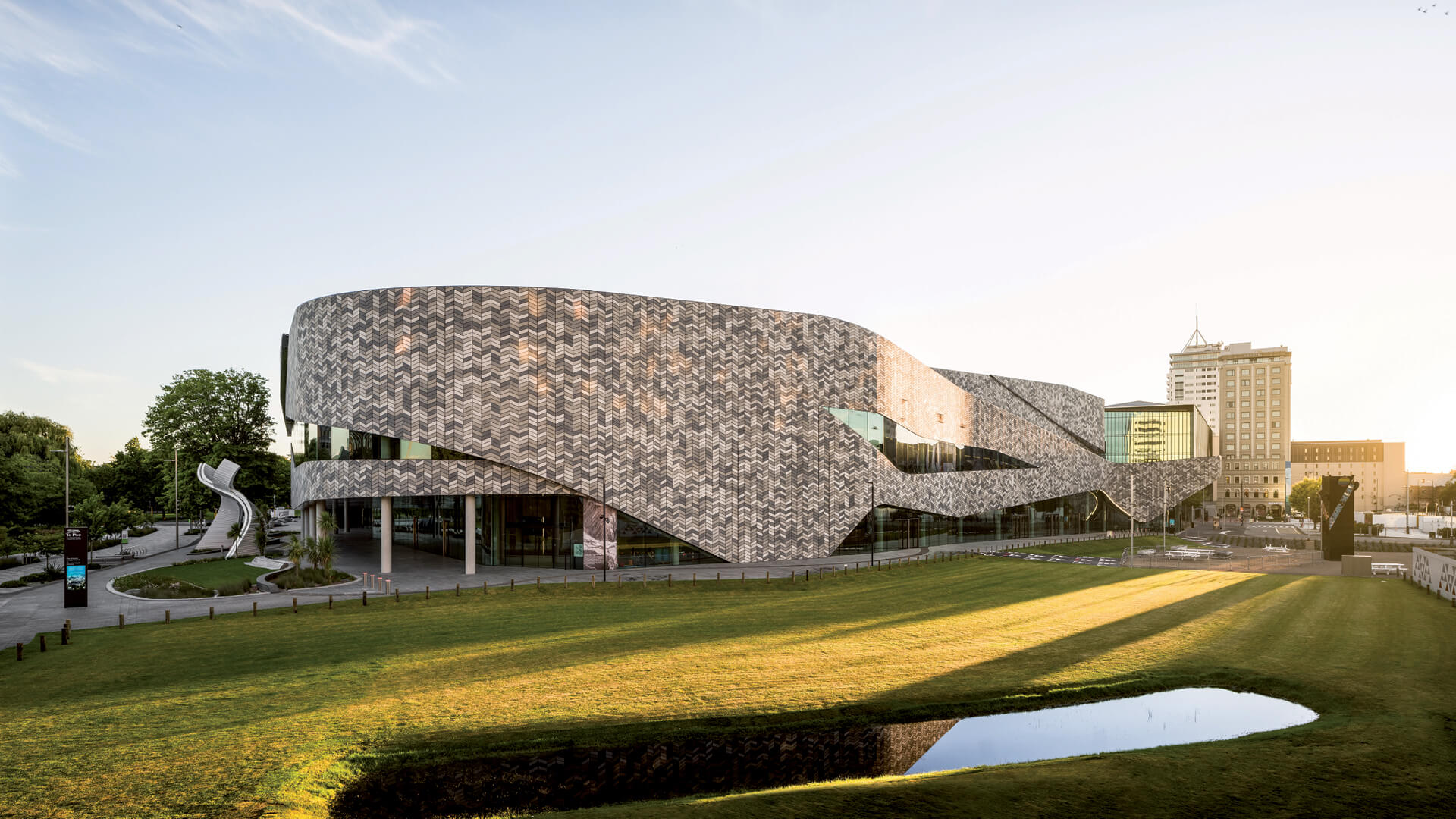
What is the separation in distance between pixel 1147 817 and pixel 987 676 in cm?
901

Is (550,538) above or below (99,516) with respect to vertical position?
below

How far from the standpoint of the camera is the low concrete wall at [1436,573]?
3284cm

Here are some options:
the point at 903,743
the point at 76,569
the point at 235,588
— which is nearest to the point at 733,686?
the point at 903,743

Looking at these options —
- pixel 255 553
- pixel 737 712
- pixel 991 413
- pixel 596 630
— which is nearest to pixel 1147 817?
pixel 737 712

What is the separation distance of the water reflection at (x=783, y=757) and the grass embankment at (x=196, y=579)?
29.0m

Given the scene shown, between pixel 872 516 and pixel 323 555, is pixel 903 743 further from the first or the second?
pixel 872 516

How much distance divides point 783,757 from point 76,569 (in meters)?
33.1

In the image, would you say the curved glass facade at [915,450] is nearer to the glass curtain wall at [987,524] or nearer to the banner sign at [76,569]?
the glass curtain wall at [987,524]

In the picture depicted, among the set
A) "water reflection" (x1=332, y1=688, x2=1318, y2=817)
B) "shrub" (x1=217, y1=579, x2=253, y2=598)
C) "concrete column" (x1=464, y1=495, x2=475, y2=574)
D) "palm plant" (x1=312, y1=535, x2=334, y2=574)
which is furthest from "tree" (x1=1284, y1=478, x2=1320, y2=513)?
"shrub" (x1=217, y1=579, x2=253, y2=598)

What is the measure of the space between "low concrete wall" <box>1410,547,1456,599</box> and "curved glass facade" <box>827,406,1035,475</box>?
29748 millimetres

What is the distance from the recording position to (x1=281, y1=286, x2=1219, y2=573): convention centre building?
44.8 metres

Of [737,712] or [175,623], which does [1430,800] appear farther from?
[175,623]

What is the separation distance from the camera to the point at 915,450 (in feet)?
202

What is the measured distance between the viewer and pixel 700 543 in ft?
161
